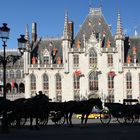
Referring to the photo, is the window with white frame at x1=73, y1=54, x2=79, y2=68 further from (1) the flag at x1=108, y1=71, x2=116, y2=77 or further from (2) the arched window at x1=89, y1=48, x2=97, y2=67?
(1) the flag at x1=108, y1=71, x2=116, y2=77

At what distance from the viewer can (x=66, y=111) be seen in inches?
1061

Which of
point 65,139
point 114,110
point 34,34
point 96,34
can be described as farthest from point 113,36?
point 65,139

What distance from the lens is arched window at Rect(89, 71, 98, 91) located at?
239ft

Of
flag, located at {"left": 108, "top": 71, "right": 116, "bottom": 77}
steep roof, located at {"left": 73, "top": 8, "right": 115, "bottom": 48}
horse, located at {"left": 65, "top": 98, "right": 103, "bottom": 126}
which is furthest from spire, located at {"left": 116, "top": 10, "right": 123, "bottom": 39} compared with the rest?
horse, located at {"left": 65, "top": 98, "right": 103, "bottom": 126}

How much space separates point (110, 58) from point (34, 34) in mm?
15648

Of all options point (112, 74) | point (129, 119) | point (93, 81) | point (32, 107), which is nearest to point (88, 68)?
point (93, 81)

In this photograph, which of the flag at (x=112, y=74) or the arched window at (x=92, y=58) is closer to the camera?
the flag at (x=112, y=74)

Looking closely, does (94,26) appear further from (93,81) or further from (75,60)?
(93,81)

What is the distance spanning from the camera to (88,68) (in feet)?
240

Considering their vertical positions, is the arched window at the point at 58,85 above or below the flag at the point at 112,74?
below

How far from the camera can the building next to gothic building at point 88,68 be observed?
238 ft

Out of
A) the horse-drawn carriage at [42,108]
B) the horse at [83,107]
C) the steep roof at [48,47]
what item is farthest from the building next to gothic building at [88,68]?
the horse at [83,107]

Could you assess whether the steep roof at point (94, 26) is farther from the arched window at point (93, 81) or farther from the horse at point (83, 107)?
the horse at point (83, 107)

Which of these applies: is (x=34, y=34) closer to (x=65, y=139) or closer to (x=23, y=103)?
(x=23, y=103)
